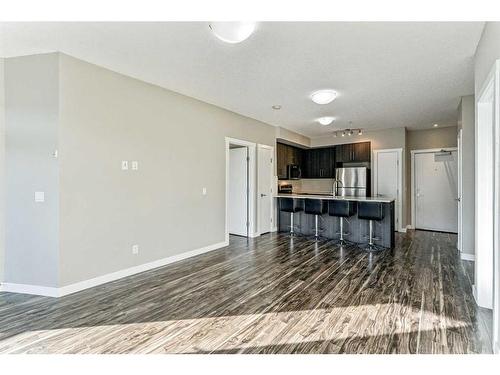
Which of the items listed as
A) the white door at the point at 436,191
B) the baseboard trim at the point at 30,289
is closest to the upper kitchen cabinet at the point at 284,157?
the white door at the point at 436,191

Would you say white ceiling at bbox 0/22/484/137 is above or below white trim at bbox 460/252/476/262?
above

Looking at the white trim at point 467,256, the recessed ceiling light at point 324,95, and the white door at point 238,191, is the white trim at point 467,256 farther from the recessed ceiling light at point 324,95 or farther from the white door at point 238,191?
the white door at point 238,191

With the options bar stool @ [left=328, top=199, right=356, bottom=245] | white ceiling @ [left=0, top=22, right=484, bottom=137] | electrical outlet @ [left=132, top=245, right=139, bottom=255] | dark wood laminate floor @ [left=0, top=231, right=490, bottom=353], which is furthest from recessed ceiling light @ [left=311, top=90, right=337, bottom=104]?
Result: electrical outlet @ [left=132, top=245, right=139, bottom=255]

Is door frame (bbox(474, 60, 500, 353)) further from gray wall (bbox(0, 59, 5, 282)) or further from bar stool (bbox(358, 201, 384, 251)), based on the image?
gray wall (bbox(0, 59, 5, 282))

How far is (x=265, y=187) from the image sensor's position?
684 centimetres

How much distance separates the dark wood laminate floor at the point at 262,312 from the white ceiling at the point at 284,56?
2.67 metres

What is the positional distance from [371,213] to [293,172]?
3.32 meters

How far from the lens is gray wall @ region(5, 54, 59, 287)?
315 centimetres

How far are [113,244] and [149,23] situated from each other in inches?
103

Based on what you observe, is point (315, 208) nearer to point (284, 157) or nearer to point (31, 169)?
point (284, 157)

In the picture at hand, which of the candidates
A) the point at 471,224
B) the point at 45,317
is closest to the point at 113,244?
the point at 45,317

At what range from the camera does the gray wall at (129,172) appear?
128 inches

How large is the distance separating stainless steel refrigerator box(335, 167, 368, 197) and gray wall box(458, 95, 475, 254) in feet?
10.0
